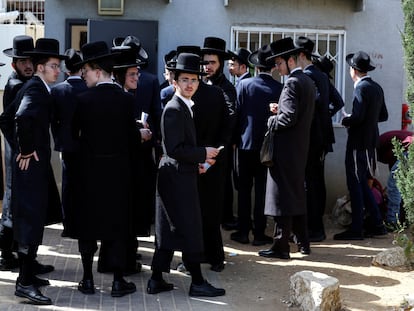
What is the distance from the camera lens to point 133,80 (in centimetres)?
667

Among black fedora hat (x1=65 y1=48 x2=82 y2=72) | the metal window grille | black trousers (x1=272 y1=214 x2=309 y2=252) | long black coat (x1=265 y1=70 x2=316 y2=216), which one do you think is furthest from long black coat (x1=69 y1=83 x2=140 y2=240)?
the metal window grille

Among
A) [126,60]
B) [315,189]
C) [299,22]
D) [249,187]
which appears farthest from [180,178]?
[299,22]

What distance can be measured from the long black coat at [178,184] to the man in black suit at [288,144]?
157 cm

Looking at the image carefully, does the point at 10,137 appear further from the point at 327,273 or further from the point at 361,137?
the point at 361,137

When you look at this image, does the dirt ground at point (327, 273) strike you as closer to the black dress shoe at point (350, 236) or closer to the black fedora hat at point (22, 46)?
the black dress shoe at point (350, 236)

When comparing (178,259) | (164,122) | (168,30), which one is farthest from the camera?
(168,30)

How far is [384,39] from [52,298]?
599cm

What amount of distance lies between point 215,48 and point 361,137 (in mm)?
2143

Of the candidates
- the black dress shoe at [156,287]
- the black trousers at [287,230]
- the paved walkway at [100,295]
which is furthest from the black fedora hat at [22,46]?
the black trousers at [287,230]

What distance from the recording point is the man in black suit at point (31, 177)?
19.0 ft

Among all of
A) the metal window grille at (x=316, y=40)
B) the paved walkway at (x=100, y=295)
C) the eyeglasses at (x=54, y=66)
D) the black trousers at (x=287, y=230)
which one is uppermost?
the metal window grille at (x=316, y=40)

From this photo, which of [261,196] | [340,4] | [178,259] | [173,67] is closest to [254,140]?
[261,196]

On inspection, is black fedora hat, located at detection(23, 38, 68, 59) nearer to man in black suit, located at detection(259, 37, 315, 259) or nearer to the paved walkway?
the paved walkway

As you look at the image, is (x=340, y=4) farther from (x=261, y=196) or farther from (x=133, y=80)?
(x=133, y=80)
